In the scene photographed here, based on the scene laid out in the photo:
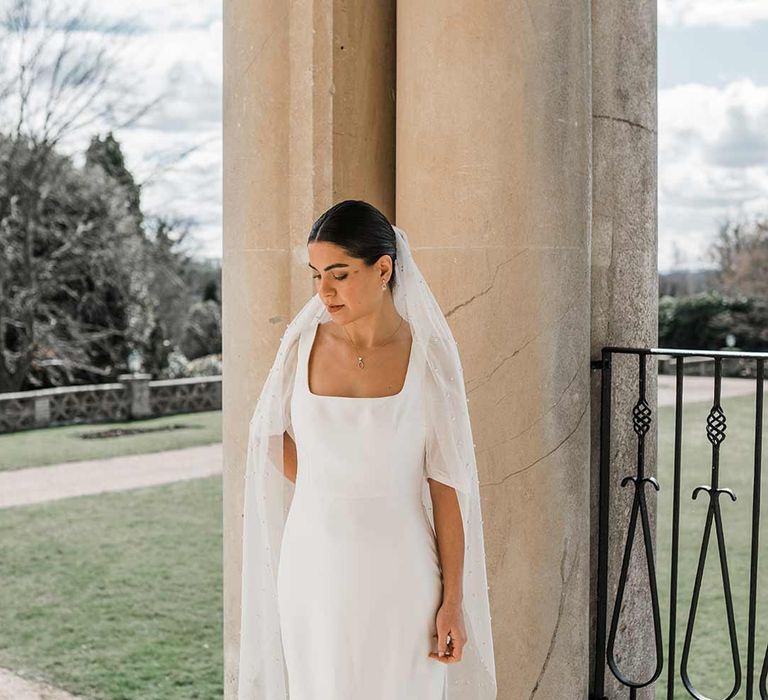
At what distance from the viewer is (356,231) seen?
2121 millimetres

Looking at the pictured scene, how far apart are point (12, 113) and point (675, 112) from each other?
50.8 feet

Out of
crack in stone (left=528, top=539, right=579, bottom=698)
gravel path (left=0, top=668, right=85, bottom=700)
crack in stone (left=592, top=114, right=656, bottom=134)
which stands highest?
crack in stone (left=592, top=114, right=656, bottom=134)

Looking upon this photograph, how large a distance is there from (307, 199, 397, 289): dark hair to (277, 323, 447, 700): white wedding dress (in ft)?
0.80

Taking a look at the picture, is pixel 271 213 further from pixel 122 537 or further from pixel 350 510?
pixel 122 537

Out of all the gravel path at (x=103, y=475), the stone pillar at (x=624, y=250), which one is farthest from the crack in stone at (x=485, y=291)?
the gravel path at (x=103, y=475)

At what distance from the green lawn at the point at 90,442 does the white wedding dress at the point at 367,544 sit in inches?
375

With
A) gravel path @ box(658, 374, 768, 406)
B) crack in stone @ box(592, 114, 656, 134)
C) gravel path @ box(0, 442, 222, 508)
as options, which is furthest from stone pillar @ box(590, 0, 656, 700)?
gravel path @ box(658, 374, 768, 406)

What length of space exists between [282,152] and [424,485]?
3.50 ft

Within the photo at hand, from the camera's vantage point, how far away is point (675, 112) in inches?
983

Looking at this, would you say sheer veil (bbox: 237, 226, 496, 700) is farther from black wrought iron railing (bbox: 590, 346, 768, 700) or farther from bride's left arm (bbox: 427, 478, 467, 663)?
black wrought iron railing (bbox: 590, 346, 768, 700)

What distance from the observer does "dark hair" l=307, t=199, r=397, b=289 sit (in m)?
2.12

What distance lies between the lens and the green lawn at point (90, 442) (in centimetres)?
1172

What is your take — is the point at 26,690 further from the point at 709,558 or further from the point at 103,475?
the point at 103,475

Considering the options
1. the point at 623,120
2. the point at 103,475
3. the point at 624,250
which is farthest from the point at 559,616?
the point at 103,475
